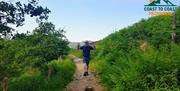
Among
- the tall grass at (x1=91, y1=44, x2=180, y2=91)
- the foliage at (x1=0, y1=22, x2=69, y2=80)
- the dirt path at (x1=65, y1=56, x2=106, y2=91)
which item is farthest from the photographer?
the dirt path at (x1=65, y1=56, x2=106, y2=91)

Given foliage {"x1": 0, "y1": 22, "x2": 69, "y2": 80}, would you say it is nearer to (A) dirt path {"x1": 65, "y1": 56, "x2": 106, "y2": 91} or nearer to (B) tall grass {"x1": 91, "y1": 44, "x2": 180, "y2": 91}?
(A) dirt path {"x1": 65, "y1": 56, "x2": 106, "y2": 91}

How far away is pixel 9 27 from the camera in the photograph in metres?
15.8

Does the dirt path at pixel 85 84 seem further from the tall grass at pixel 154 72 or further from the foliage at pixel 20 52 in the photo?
the tall grass at pixel 154 72

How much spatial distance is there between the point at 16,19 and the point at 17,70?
3380 millimetres

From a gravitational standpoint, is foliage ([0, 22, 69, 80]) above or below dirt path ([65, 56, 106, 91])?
above

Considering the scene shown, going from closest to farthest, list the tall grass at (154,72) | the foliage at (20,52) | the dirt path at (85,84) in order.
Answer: the tall grass at (154,72), the foliage at (20,52), the dirt path at (85,84)

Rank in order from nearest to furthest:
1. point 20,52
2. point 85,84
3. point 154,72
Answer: point 154,72, point 20,52, point 85,84

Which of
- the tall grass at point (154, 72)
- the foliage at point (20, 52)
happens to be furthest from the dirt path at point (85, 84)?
the tall grass at point (154, 72)

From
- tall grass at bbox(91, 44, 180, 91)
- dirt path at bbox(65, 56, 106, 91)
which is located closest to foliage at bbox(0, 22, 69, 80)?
dirt path at bbox(65, 56, 106, 91)

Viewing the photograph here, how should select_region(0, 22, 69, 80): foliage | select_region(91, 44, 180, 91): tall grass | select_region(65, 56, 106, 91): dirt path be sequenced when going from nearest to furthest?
select_region(91, 44, 180, 91): tall grass
select_region(0, 22, 69, 80): foliage
select_region(65, 56, 106, 91): dirt path

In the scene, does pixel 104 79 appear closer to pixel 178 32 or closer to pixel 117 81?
pixel 117 81

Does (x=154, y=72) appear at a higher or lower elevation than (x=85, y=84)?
higher

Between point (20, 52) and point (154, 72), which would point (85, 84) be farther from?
point (154, 72)

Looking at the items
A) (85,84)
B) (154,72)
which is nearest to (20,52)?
(85,84)
